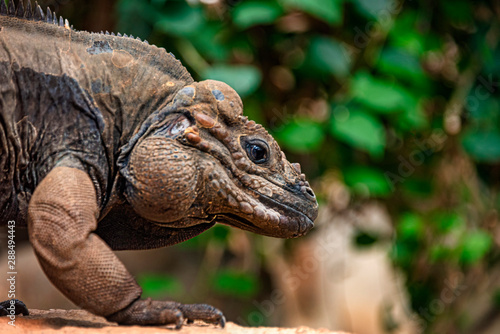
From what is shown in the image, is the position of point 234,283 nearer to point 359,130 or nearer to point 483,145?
point 359,130

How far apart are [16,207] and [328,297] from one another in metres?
5.45

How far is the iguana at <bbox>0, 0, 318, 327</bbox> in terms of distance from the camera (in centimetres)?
230

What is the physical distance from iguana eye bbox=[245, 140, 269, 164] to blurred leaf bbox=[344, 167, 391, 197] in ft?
8.45

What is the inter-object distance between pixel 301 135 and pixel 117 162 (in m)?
2.50

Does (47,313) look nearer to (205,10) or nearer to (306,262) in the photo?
(205,10)

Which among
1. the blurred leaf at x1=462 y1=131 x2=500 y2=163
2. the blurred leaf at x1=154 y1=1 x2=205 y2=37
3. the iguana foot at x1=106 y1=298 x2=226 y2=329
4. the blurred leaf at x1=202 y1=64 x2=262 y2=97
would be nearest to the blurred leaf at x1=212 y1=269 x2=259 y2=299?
the blurred leaf at x1=202 y1=64 x2=262 y2=97

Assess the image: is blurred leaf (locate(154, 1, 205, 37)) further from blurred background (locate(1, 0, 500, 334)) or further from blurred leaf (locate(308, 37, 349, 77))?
blurred leaf (locate(308, 37, 349, 77))

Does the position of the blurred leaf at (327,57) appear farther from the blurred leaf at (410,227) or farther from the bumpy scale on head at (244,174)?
the bumpy scale on head at (244,174)

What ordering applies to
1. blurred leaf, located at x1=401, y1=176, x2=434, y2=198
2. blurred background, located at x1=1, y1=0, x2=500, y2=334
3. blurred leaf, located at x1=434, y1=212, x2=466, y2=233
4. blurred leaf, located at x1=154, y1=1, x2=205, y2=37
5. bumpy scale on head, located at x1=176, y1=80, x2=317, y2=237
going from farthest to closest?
blurred leaf, located at x1=401, y1=176, x2=434, y2=198
blurred leaf, located at x1=434, y1=212, x2=466, y2=233
blurred background, located at x1=1, y1=0, x2=500, y2=334
blurred leaf, located at x1=154, y1=1, x2=205, y2=37
bumpy scale on head, located at x1=176, y1=80, x2=317, y2=237

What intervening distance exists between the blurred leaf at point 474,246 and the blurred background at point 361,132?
0.02 meters

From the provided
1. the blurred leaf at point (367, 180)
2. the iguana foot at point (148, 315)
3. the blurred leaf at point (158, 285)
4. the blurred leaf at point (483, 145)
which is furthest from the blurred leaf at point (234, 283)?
the iguana foot at point (148, 315)

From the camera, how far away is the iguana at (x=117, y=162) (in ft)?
7.54

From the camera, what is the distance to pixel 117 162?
2.54 metres

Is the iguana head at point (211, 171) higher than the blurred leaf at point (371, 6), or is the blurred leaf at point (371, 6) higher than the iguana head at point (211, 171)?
the iguana head at point (211, 171)
